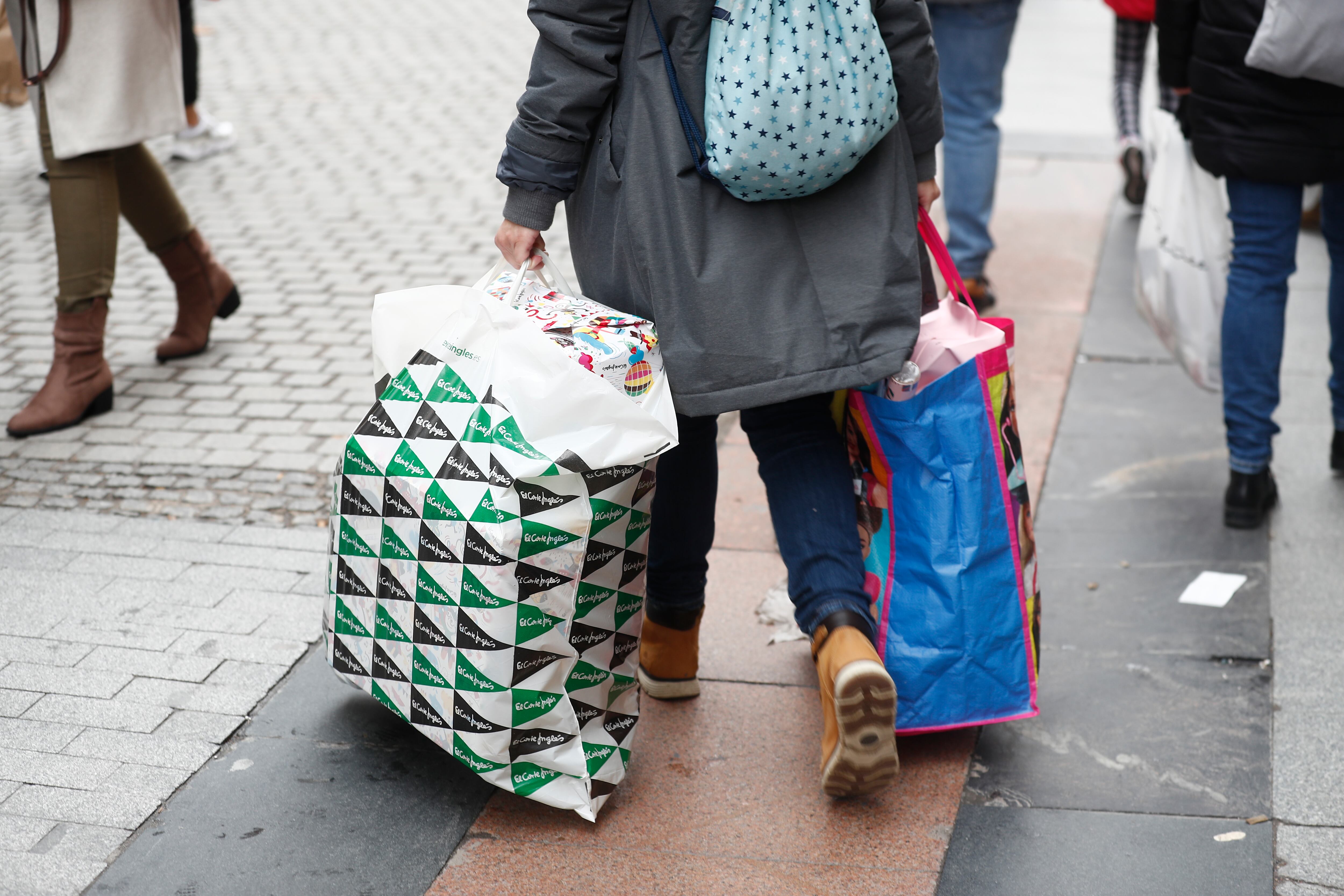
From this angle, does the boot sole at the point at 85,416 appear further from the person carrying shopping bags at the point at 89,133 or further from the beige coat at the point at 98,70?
the beige coat at the point at 98,70

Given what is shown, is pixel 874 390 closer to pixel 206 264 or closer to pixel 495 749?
pixel 495 749

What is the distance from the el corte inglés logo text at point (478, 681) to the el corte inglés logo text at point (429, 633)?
0.05 meters

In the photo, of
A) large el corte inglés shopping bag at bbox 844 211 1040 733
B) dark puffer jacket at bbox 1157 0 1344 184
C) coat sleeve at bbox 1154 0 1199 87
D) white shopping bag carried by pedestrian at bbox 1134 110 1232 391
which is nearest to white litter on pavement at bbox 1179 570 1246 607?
white shopping bag carried by pedestrian at bbox 1134 110 1232 391

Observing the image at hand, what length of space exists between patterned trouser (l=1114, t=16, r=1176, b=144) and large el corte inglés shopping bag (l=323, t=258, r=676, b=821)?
14.8 ft

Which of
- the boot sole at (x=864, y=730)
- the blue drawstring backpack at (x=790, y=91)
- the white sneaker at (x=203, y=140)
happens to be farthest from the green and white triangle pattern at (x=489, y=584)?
the white sneaker at (x=203, y=140)

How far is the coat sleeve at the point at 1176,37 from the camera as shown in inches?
133

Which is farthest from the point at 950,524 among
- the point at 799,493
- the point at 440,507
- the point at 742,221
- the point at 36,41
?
the point at 36,41

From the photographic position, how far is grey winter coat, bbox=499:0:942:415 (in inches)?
88.4

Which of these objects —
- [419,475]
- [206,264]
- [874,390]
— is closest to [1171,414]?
[874,390]

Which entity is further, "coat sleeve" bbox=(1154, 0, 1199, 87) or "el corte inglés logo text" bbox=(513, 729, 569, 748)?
"coat sleeve" bbox=(1154, 0, 1199, 87)

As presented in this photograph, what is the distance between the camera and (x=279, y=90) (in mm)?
8555

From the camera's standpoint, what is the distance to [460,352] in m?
2.33

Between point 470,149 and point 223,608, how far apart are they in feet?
14.9

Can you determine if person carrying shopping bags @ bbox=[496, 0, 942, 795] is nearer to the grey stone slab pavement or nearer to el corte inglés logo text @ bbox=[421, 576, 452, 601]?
el corte inglés logo text @ bbox=[421, 576, 452, 601]
